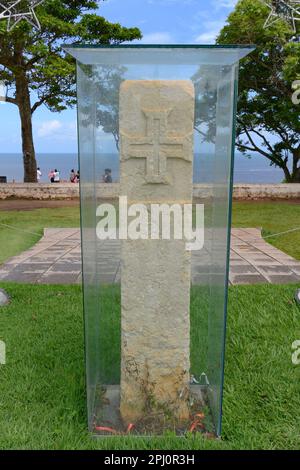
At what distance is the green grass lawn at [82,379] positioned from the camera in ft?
8.21

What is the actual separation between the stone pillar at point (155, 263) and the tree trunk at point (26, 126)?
12087 mm

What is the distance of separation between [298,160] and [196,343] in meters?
14.0

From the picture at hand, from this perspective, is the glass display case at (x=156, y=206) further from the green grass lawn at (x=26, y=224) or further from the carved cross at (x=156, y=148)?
the green grass lawn at (x=26, y=224)

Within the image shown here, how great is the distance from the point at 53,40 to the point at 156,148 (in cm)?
1186

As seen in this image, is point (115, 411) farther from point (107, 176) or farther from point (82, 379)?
point (107, 176)

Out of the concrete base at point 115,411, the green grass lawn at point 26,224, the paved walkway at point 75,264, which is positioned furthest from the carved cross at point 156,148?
the green grass lawn at point 26,224

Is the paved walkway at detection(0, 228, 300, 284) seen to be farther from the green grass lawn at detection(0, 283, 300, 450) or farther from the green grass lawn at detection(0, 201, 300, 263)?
the green grass lawn at detection(0, 283, 300, 450)

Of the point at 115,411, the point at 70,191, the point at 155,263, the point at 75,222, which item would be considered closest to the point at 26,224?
the point at 75,222

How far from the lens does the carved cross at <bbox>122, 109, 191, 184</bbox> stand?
2.27 meters

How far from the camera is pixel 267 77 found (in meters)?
13.9

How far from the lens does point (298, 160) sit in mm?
15836

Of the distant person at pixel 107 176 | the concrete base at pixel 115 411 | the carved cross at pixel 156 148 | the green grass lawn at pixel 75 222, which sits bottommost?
the concrete base at pixel 115 411

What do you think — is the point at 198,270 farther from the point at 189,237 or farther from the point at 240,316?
the point at 240,316

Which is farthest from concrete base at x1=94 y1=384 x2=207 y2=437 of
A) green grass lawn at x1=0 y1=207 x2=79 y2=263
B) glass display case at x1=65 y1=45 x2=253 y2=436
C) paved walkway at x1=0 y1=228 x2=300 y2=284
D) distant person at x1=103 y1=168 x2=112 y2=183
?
green grass lawn at x1=0 y1=207 x2=79 y2=263
